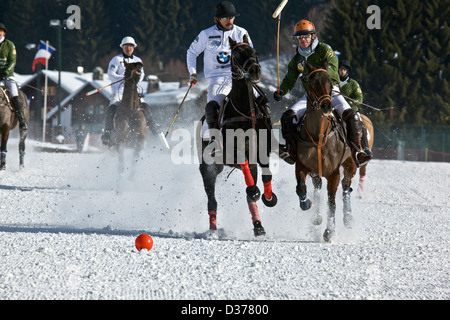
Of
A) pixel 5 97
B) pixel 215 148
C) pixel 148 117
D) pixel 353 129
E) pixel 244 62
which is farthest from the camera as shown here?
pixel 5 97

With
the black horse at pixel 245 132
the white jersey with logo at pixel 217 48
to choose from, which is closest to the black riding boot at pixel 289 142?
the black horse at pixel 245 132

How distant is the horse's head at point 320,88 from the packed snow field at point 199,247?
1.72 m

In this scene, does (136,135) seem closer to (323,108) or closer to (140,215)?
(140,215)

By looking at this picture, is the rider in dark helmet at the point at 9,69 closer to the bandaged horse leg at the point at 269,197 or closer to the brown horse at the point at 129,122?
the brown horse at the point at 129,122

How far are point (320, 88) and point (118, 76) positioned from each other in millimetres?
7884

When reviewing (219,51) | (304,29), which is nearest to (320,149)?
(304,29)

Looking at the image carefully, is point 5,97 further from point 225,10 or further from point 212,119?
point 212,119

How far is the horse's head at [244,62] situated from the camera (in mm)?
8445

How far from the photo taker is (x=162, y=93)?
219 feet

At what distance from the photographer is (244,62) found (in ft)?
28.3

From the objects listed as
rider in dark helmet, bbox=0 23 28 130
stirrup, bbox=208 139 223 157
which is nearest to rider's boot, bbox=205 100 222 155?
stirrup, bbox=208 139 223 157

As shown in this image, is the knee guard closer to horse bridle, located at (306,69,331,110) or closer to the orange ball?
horse bridle, located at (306,69,331,110)

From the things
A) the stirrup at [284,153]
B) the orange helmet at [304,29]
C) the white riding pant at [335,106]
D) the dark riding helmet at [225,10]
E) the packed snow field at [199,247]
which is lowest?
the packed snow field at [199,247]
